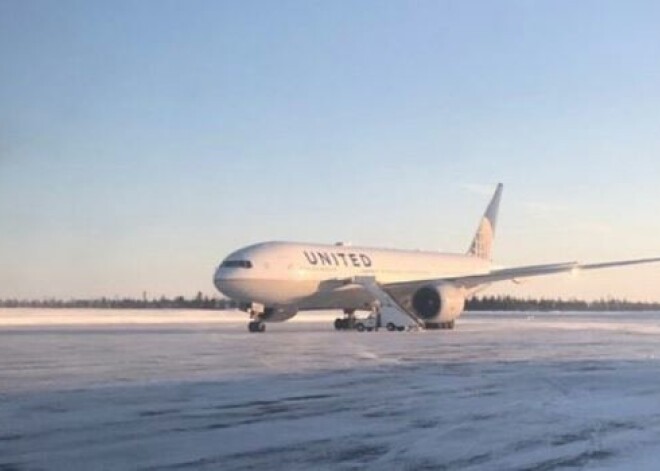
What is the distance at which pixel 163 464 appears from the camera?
7480mm

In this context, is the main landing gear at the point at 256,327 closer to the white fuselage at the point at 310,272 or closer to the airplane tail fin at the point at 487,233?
the white fuselage at the point at 310,272

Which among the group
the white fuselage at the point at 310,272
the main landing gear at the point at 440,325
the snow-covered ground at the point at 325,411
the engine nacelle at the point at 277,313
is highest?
the white fuselage at the point at 310,272

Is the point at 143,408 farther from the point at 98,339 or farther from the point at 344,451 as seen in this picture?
the point at 98,339

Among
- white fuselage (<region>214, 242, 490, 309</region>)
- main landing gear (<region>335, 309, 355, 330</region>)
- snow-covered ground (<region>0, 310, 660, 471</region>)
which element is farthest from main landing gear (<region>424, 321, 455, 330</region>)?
snow-covered ground (<region>0, 310, 660, 471</region>)

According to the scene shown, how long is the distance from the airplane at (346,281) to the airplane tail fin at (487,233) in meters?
7.45

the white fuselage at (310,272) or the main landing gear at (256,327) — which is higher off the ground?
the white fuselage at (310,272)

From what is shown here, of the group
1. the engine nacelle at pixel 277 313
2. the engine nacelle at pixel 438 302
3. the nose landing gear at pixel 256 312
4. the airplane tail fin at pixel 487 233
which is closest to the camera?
the nose landing gear at pixel 256 312

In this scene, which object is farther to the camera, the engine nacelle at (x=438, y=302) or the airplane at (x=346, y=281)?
the engine nacelle at (x=438, y=302)

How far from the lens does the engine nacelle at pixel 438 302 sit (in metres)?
38.4

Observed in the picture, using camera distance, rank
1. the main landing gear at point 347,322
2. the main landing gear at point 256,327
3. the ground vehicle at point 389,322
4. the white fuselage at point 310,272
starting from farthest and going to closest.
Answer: the main landing gear at point 347,322 → the ground vehicle at point 389,322 → the white fuselage at point 310,272 → the main landing gear at point 256,327

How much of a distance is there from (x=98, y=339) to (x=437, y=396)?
16.5 m

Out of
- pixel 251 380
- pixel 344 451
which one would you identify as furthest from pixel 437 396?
pixel 344 451

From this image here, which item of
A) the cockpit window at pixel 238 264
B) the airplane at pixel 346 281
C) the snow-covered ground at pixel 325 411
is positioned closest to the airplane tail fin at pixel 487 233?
the airplane at pixel 346 281

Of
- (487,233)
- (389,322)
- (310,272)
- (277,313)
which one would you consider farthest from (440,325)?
(487,233)
